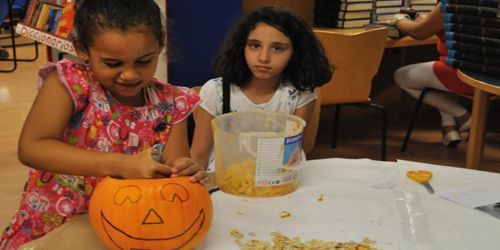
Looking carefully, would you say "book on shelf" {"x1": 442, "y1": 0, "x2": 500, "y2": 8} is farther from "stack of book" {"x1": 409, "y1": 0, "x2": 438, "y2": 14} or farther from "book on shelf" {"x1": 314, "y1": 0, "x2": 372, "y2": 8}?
"stack of book" {"x1": 409, "y1": 0, "x2": 438, "y2": 14}

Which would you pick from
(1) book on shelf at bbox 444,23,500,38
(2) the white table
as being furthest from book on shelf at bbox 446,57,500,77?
(2) the white table

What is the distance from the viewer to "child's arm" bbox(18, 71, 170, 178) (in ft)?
3.28

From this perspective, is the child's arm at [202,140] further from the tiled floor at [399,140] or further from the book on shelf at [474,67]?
the tiled floor at [399,140]

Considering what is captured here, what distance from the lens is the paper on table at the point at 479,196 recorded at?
1.25 metres

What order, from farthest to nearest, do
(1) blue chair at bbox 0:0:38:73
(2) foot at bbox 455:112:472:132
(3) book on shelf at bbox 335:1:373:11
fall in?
(1) blue chair at bbox 0:0:38:73 < (2) foot at bbox 455:112:472:132 < (3) book on shelf at bbox 335:1:373:11

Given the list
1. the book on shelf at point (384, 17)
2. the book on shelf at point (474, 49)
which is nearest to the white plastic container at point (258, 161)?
the book on shelf at point (474, 49)

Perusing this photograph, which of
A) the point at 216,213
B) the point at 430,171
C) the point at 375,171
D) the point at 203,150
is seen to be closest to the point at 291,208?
the point at 216,213

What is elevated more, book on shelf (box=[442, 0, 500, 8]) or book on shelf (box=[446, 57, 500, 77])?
book on shelf (box=[442, 0, 500, 8])

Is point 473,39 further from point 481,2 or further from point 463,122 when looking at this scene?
point 463,122

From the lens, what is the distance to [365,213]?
121cm

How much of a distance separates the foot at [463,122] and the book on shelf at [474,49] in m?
1.52

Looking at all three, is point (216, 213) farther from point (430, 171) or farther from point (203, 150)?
point (203, 150)

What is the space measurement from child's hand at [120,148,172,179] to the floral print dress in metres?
0.25

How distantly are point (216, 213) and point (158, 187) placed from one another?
236 mm
